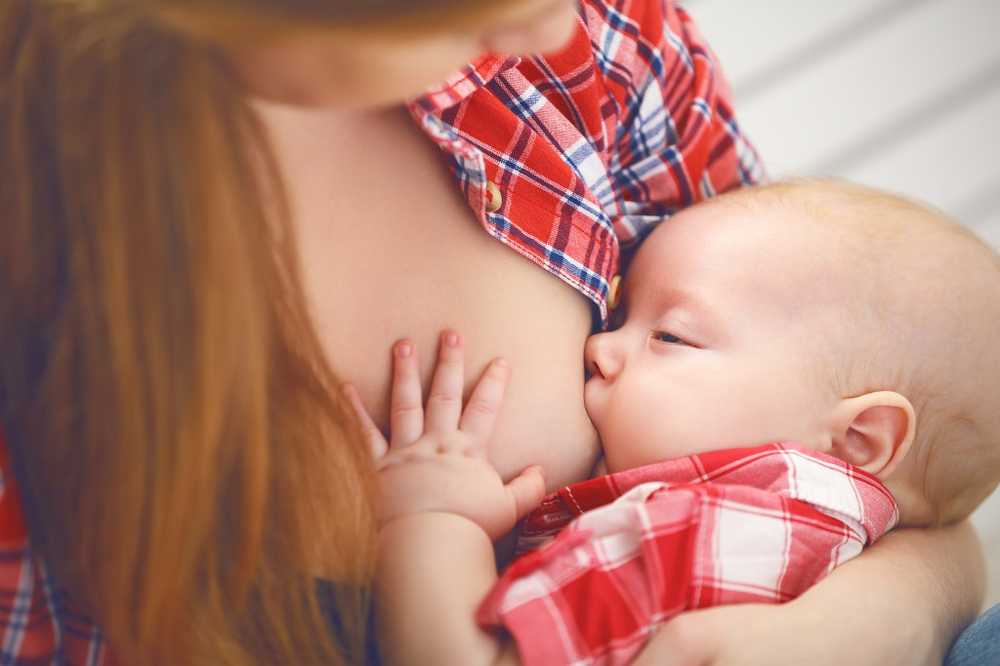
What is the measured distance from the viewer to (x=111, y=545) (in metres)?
0.59

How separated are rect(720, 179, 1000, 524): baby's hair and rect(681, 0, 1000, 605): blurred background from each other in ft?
2.24

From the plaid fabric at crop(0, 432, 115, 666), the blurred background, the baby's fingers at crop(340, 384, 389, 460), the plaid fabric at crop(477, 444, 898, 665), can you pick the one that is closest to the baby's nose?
the plaid fabric at crop(477, 444, 898, 665)

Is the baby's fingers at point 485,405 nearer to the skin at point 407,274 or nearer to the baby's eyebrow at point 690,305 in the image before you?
the skin at point 407,274

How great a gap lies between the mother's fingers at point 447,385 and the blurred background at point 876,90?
96 cm

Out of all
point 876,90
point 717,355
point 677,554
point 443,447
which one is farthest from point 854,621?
point 876,90

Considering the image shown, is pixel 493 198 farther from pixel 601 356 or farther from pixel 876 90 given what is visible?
pixel 876 90

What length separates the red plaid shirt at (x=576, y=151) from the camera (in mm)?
671

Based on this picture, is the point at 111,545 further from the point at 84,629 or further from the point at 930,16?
the point at 930,16

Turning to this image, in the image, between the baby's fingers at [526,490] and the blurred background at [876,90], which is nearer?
the baby's fingers at [526,490]

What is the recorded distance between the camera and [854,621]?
0.74m

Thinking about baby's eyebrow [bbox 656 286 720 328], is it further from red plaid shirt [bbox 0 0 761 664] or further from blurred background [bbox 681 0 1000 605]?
blurred background [bbox 681 0 1000 605]

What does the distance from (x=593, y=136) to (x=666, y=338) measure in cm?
21

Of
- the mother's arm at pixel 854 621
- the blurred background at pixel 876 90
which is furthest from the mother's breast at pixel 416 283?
the blurred background at pixel 876 90

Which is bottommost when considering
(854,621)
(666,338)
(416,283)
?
(854,621)
